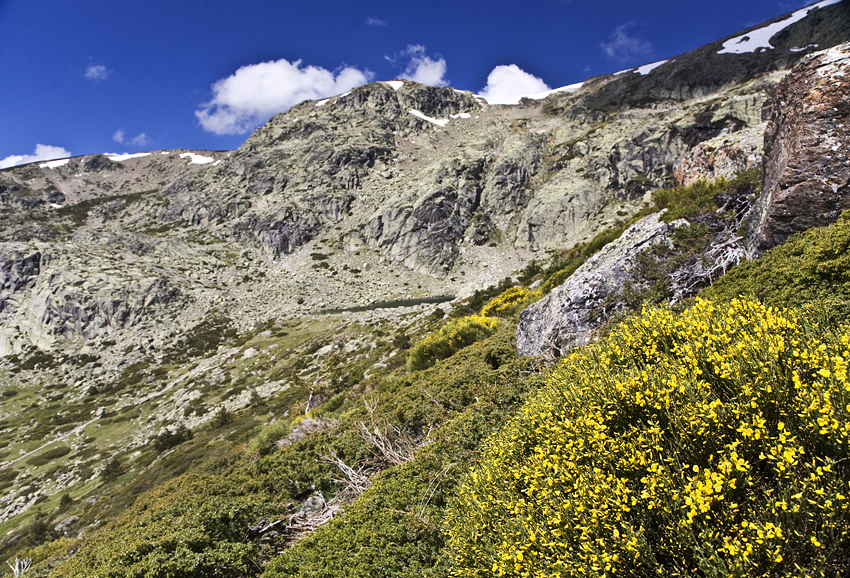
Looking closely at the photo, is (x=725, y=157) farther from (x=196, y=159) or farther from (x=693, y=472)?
(x=196, y=159)

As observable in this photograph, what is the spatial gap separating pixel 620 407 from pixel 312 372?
31986 millimetres

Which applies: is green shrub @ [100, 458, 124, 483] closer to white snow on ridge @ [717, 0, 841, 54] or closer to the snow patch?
the snow patch

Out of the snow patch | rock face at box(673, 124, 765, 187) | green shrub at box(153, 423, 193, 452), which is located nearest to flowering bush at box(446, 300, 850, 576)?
rock face at box(673, 124, 765, 187)

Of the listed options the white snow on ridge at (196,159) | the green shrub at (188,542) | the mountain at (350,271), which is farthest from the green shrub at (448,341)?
the white snow on ridge at (196,159)

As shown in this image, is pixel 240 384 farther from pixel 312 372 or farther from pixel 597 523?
pixel 597 523

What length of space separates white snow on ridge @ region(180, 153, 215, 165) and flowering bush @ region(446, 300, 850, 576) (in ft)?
585

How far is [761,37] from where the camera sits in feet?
305

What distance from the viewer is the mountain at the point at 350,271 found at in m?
7.62

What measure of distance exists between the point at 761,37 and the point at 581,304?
134455mm

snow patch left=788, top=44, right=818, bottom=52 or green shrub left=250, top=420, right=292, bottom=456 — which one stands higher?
snow patch left=788, top=44, right=818, bottom=52

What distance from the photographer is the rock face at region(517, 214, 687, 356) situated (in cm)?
846

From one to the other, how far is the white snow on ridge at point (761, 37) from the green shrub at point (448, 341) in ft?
400

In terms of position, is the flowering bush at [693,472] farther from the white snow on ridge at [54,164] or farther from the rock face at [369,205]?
the white snow on ridge at [54,164]

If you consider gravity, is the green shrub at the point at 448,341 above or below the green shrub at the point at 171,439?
above
